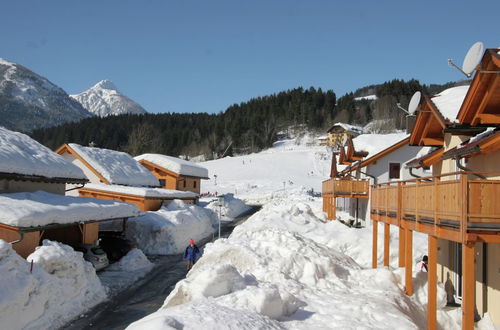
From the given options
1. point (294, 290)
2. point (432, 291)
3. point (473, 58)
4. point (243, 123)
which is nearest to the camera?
point (432, 291)

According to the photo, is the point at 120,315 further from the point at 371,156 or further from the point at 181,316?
the point at 371,156

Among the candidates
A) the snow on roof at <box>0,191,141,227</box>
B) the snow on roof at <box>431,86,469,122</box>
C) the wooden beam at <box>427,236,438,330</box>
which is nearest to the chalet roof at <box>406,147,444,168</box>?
the snow on roof at <box>431,86,469,122</box>

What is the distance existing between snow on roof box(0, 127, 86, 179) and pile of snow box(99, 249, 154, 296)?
17.6 ft

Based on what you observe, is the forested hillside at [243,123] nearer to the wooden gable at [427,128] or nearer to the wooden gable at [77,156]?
the wooden gable at [77,156]

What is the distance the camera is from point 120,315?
12.8m

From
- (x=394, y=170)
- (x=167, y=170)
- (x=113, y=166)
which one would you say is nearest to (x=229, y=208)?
(x=167, y=170)

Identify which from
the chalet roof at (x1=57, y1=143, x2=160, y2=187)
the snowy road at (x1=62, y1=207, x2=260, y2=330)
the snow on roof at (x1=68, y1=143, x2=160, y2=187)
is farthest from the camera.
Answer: the snow on roof at (x1=68, y1=143, x2=160, y2=187)

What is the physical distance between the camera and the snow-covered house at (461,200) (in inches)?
327

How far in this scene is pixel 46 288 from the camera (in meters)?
12.2

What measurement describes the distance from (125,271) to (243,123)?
106 meters

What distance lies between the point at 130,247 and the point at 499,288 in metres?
16.4

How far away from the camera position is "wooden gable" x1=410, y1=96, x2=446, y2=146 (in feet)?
49.2

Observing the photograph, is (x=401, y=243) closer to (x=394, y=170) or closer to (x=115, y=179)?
(x=394, y=170)

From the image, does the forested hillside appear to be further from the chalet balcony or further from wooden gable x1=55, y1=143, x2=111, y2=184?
the chalet balcony
